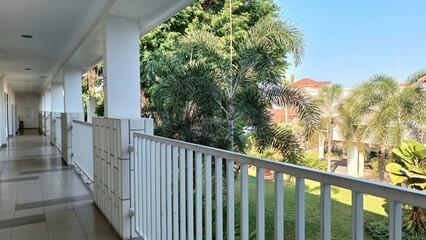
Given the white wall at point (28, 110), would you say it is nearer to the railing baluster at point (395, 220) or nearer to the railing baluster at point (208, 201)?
the railing baluster at point (208, 201)

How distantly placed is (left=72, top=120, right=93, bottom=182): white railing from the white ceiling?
50.4 inches

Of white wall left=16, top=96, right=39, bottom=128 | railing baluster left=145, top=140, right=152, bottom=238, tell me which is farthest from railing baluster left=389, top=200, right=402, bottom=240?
white wall left=16, top=96, right=39, bottom=128

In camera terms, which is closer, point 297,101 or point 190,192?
point 190,192

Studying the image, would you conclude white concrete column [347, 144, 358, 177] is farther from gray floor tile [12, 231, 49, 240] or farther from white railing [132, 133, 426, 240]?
gray floor tile [12, 231, 49, 240]

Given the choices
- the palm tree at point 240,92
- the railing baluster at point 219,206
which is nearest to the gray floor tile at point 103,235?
the railing baluster at point 219,206

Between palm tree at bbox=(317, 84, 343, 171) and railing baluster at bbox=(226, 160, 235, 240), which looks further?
palm tree at bbox=(317, 84, 343, 171)

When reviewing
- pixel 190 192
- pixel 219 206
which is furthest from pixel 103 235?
pixel 219 206

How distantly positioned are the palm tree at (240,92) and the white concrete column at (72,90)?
3034mm

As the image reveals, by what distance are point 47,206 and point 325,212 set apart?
360 cm

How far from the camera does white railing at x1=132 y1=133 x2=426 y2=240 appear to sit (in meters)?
0.87

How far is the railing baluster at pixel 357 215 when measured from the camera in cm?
87

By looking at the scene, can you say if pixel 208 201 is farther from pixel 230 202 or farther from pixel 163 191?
pixel 163 191

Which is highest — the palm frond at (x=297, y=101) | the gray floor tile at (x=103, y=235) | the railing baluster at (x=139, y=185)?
the palm frond at (x=297, y=101)

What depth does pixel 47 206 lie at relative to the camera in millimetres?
3607
